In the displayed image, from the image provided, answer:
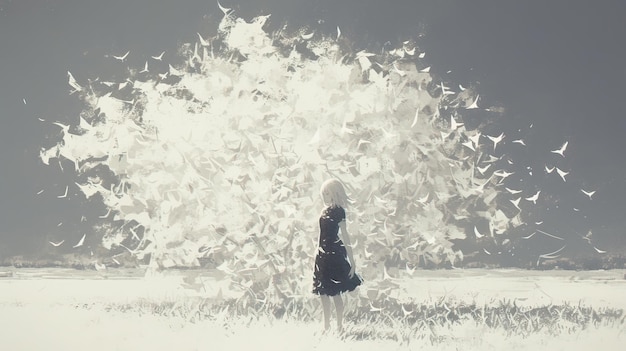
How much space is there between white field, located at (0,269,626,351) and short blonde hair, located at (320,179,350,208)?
2.30 ft

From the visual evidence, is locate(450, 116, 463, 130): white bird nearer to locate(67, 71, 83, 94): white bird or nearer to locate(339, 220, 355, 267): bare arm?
locate(339, 220, 355, 267): bare arm

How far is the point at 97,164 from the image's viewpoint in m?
4.52

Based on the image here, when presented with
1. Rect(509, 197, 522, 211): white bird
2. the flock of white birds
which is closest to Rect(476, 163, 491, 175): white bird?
the flock of white birds

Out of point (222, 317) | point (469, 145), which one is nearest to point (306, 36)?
point (469, 145)

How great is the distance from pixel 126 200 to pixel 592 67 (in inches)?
118

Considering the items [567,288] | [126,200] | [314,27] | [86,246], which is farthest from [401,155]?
[86,246]

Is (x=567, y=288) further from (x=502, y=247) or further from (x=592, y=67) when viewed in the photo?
(x=592, y=67)

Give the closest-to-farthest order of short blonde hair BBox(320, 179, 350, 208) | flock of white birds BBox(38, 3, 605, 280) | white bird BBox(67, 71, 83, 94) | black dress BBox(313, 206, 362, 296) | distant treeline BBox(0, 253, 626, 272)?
1. black dress BBox(313, 206, 362, 296)
2. short blonde hair BBox(320, 179, 350, 208)
3. flock of white birds BBox(38, 3, 605, 280)
4. distant treeline BBox(0, 253, 626, 272)
5. white bird BBox(67, 71, 83, 94)

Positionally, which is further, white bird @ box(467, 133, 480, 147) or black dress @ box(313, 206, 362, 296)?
white bird @ box(467, 133, 480, 147)

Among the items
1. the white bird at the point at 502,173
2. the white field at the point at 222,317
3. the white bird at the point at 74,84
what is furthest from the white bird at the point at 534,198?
the white bird at the point at 74,84

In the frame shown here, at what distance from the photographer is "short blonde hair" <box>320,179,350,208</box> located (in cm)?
398

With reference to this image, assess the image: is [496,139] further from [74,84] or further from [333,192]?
[74,84]

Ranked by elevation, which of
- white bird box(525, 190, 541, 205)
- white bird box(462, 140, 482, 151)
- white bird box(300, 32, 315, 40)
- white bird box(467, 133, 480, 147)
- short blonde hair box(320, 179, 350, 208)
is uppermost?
white bird box(300, 32, 315, 40)

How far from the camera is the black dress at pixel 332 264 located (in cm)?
383
